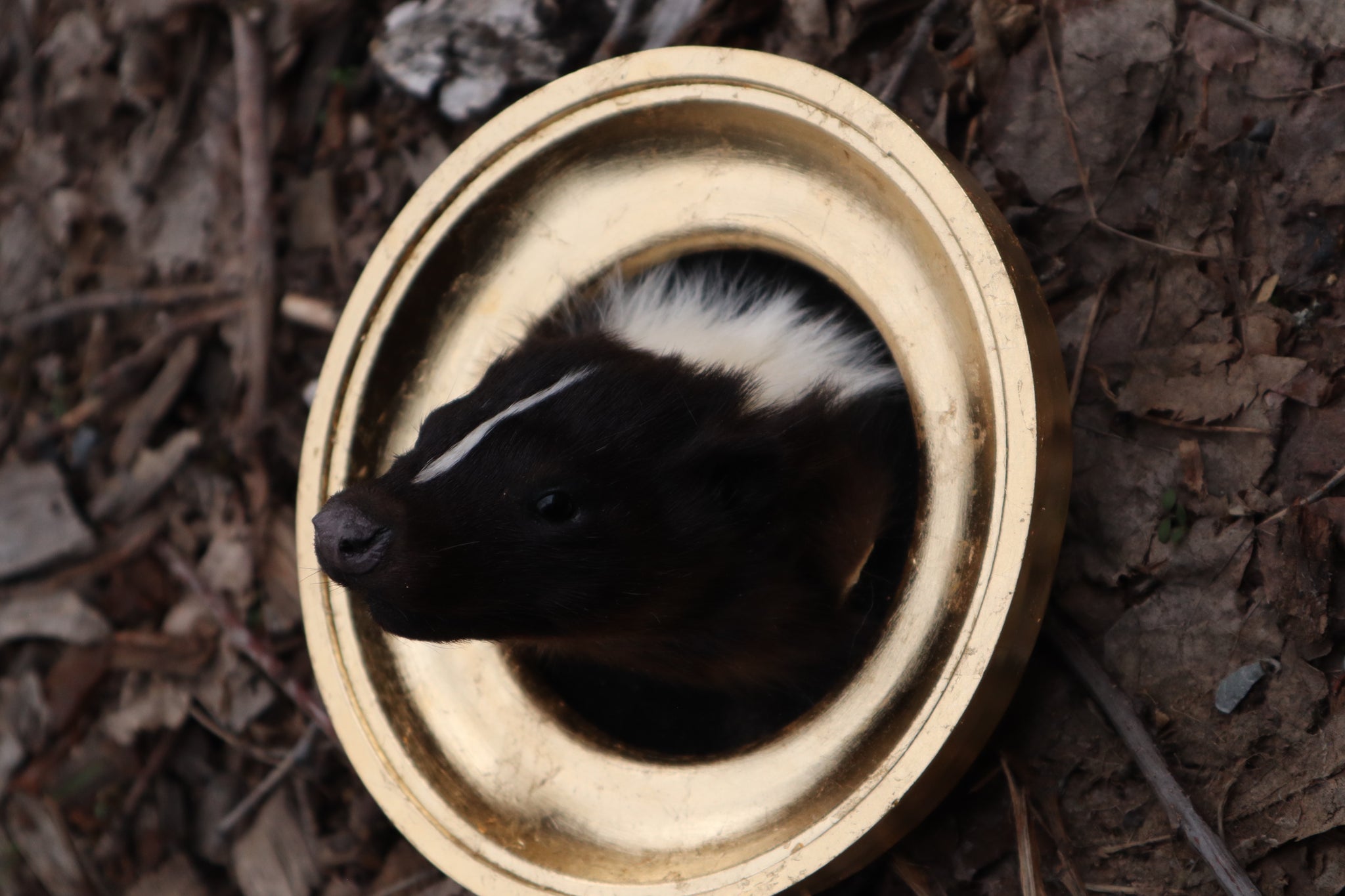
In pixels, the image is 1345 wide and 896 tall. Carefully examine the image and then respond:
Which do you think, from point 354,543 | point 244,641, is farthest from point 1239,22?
point 244,641

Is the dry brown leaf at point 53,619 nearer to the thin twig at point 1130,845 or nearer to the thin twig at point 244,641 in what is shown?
the thin twig at point 244,641

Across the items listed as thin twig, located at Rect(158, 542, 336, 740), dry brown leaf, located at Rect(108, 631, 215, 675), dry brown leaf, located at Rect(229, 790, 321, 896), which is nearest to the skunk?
thin twig, located at Rect(158, 542, 336, 740)

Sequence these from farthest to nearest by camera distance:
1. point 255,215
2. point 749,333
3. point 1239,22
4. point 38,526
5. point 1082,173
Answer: point 38,526 < point 255,215 < point 749,333 < point 1082,173 < point 1239,22

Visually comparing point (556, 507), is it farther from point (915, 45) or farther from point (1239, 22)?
point (1239, 22)

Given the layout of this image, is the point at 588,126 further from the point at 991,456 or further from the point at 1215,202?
the point at 1215,202

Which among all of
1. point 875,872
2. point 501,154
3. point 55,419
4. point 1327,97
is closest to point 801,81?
point 501,154
